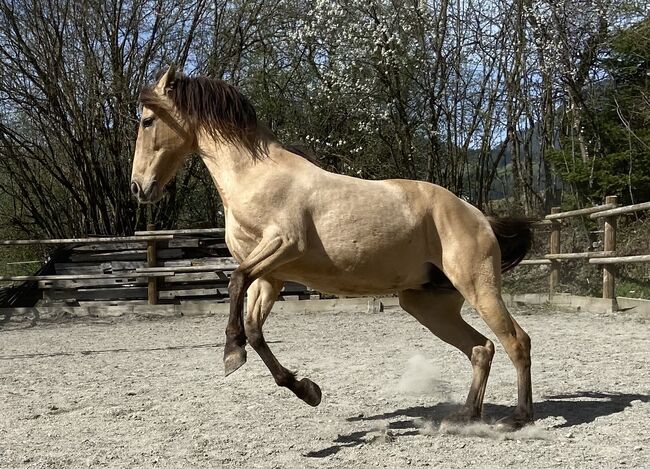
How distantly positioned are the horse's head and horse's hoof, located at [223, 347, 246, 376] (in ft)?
4.00

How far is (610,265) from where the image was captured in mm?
10852

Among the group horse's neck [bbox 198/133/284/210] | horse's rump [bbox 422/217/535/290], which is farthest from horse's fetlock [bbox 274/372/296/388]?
horse's rump [bbox 422/217/535/290]

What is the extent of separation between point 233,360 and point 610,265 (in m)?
8.33

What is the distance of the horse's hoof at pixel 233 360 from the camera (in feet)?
12.9

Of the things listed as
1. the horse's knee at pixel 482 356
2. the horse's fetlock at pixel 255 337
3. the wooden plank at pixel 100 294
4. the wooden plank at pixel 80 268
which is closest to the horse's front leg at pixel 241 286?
the horse's fetlock at pixel 255 337

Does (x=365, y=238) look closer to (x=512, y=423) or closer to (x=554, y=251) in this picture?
(x=512, y=423)

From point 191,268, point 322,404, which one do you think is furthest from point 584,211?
point 322,404

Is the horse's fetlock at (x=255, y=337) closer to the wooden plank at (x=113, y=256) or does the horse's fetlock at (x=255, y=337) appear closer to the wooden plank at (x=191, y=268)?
the wooden plank at (x=191, y=268)

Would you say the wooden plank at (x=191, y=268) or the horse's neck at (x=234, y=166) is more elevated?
the horse's neck at (x=234, y=166)

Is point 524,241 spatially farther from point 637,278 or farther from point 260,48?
point 260,48

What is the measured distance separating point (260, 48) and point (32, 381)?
37.3 feet

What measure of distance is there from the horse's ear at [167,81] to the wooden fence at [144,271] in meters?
8.12

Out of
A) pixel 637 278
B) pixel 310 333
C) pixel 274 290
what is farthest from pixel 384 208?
pixel 637 278

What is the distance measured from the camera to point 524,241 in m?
5.07
